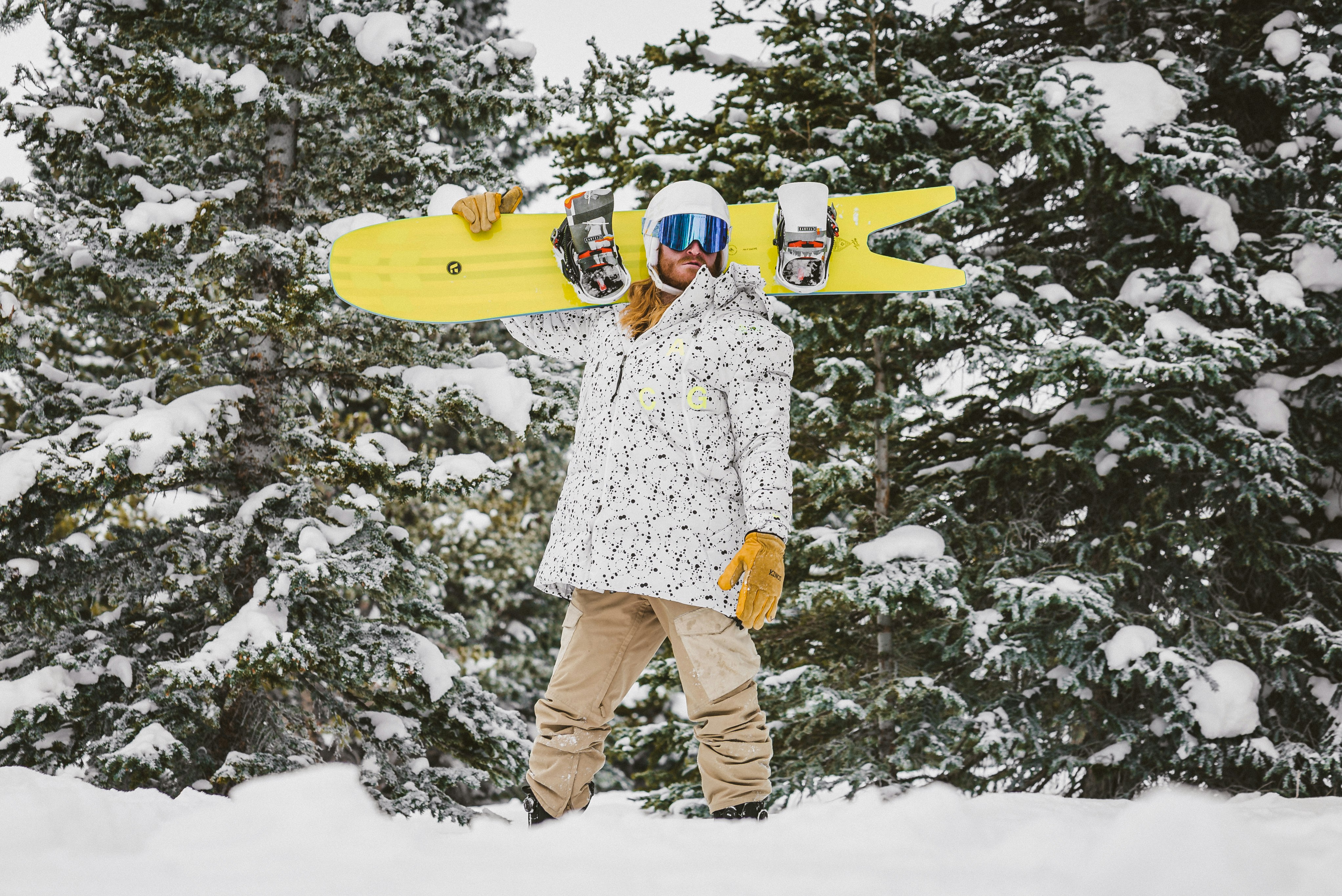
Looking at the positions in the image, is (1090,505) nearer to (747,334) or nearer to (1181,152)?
(1181,152)

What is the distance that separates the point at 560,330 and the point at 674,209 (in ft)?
2.05

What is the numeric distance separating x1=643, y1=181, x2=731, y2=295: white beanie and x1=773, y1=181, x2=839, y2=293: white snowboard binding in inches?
15.7

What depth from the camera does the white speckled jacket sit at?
269 cm

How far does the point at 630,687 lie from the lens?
2.84 metres

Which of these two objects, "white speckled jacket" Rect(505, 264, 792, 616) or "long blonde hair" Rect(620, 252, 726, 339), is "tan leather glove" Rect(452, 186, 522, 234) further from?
"white speckled jacket" Rect(505, 264, 792, 616)

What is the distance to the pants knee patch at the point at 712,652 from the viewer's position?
2662 millimetres

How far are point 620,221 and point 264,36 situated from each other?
3.60m

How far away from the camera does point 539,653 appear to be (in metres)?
12.0

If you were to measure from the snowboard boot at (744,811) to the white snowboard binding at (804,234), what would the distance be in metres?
1.86

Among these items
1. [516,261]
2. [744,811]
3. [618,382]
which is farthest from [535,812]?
[516,261]

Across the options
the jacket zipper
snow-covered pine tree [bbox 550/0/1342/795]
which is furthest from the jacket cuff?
snow-covered pine tree [bbox 550/0/1342/795]

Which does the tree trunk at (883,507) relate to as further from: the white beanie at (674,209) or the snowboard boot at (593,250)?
the white beanie at (674,209)

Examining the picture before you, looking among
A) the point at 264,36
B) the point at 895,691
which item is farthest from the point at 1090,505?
the point at 264,36

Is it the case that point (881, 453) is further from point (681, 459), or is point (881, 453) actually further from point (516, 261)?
point (681, 459)
